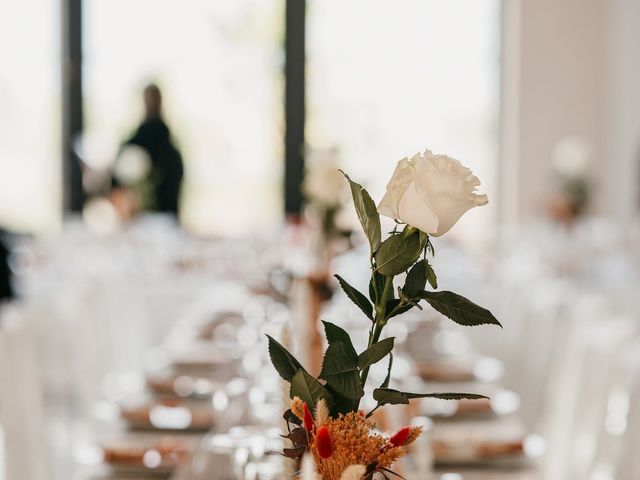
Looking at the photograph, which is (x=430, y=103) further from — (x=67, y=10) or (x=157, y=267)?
(x=157, y=267)

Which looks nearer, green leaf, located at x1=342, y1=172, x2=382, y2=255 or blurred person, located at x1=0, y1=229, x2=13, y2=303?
green leaf, located at x1=342, y1=172, x2=382, y2=255

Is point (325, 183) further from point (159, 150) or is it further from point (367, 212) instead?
point (159, 150)

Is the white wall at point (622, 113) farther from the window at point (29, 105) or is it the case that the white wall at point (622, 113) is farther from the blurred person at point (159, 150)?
the window at point (29, 105)

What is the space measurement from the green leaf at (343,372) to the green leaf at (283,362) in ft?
0.12

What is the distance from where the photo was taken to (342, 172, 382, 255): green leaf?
113 cm

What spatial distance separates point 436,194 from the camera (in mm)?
1030

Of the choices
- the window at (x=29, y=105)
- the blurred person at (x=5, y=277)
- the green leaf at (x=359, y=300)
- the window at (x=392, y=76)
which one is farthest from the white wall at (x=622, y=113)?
the green leaf at (x=359, y=300)

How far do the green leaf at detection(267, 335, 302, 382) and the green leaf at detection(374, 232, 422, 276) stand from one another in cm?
15

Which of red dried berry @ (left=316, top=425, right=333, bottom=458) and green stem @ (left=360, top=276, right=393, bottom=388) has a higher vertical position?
green stem @ (left=360, top=276, right=393, bottom=388)

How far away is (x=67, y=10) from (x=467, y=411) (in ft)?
28.7

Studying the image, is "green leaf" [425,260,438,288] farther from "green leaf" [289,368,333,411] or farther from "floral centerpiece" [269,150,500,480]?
"green leaf" [289,368,333,411]

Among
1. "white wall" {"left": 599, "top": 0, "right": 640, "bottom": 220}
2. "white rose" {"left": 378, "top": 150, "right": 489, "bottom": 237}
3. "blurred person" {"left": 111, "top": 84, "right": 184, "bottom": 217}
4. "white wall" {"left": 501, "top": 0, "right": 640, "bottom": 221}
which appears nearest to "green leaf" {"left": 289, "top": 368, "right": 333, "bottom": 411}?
"white rose" {"left": 378, "top": 150, "right": 489, "bottom": 237}

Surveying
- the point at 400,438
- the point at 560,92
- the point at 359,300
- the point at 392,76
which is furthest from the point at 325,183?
the point at 560,92

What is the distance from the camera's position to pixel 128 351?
15.7 ft
